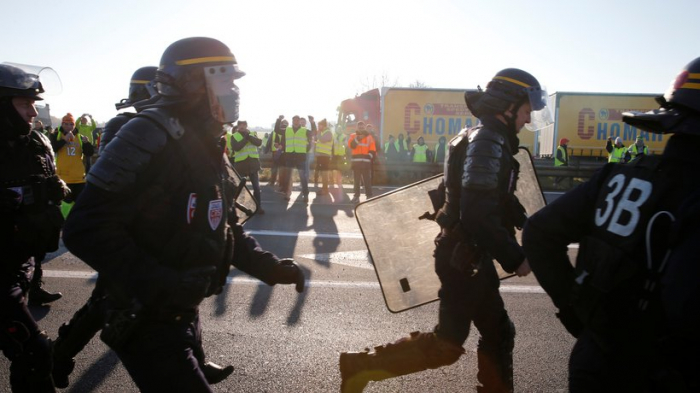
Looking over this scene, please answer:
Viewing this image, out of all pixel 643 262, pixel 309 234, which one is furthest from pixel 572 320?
pixel 309 234

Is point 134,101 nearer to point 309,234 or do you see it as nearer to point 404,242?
point 404,242

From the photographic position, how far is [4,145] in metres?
3.02

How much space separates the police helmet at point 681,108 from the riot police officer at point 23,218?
2840 millimetres

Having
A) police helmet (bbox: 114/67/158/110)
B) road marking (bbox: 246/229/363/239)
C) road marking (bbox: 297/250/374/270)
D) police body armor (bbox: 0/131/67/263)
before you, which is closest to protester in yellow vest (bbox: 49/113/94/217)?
road marking (bbox: 246/229/363/239)

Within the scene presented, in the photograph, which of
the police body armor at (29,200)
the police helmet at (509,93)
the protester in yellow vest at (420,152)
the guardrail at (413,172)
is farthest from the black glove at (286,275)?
the protester in yellow vest at (420,152)

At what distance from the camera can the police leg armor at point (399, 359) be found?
2.80 m

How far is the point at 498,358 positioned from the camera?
283 centimetres

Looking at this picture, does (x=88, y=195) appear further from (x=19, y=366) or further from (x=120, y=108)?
(x=19, y=366)

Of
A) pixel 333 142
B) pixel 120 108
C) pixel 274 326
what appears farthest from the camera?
pixel 333 142

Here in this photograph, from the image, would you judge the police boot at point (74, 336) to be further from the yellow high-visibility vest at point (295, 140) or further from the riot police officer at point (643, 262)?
the yellow high-visibility vest at point (295, 140)

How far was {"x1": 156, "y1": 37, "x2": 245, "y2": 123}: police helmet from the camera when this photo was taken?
202 centimetres

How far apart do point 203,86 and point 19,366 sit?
1.72 metres

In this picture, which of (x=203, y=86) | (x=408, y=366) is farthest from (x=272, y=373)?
(x=203, y=86)

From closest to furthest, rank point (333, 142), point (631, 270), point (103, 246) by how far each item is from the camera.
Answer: point (631, 270) → point (103, 246) → point (333, 142)
